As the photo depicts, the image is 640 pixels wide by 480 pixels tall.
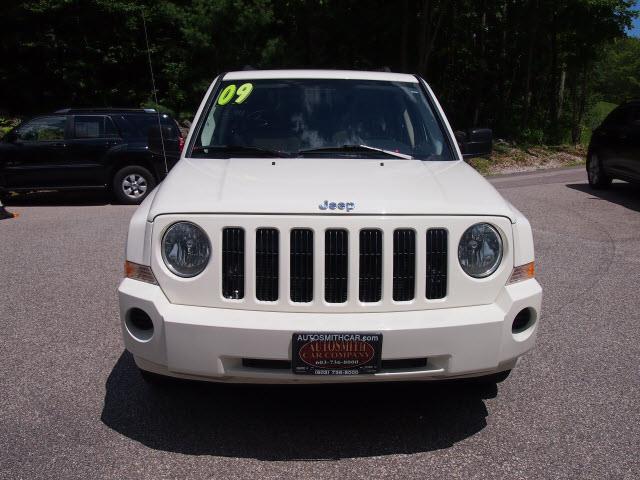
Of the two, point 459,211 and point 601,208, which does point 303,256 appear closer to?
point 459,211

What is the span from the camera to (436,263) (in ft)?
10.3

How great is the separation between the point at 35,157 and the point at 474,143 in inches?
371

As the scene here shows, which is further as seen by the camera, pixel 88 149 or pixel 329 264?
pixel 88 149

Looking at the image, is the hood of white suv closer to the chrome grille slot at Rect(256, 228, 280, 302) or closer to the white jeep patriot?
the white jeep patriot

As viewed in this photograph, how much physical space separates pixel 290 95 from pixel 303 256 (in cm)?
194

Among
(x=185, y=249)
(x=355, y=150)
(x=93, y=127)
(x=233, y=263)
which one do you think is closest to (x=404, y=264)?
(x=233, y=263)

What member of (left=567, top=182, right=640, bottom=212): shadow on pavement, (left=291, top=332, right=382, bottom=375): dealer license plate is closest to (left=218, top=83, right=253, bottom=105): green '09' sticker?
(left=291, top=332, right=382, bottom=375): dealer license plate

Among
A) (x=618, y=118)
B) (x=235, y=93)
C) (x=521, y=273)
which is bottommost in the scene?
(x=618, y=118)

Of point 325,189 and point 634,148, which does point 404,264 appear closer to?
point 325,189

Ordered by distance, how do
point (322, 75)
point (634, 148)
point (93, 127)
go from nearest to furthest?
point (322, 75), point (634, 148), point (93, 127)

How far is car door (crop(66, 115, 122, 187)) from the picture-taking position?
39.4ft

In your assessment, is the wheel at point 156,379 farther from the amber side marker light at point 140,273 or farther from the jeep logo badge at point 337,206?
the jeep logo badge at point 337,206

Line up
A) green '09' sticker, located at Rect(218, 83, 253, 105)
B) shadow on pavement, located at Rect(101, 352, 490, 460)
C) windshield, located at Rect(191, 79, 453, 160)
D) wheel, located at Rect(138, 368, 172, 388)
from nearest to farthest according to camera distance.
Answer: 1. shadow on pavement, located at Rect(101, 352, 490, 460)
2. wheel, located at Rect(138, 368, 172, 388)
3. windshield, located at Rect(191, 79, 453, 160)
4. green '09' sticker, located at Rect(218, 83, 253, 105)

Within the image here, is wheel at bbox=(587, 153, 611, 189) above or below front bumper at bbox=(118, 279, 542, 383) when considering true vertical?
below
